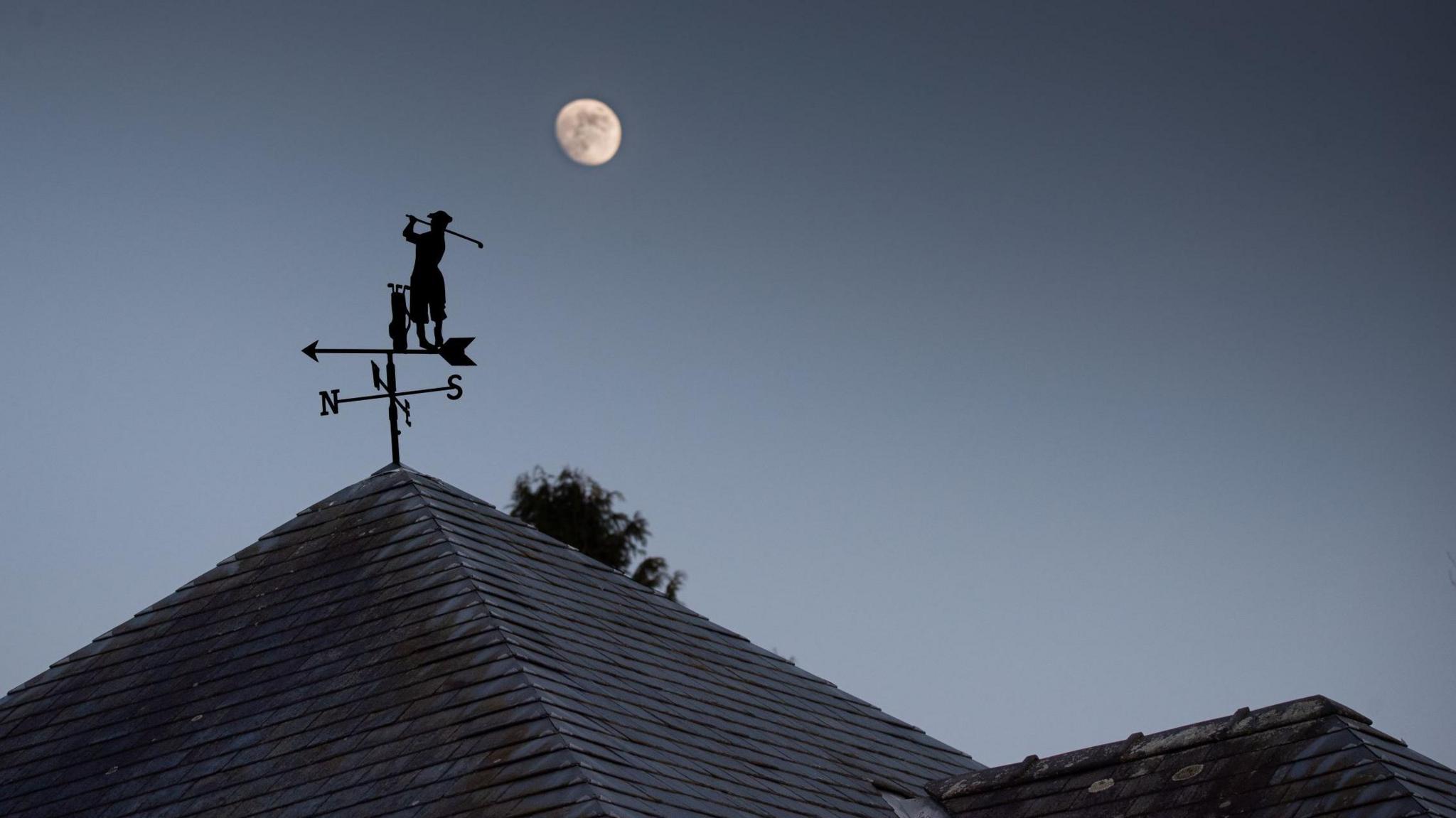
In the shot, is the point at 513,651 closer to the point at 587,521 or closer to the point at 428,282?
the point at 428,282

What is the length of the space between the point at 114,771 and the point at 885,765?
4.30 metres

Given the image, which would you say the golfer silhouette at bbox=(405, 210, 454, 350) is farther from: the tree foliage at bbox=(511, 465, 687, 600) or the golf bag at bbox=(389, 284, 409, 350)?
the tree foliage at bbox=(511, 465, 687, 600)

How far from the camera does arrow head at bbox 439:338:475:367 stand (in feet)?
36.8

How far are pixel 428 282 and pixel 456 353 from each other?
1.46 feet

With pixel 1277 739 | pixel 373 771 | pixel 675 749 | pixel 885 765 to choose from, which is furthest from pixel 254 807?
pixel 1277 739

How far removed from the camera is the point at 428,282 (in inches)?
442

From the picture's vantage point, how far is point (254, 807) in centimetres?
841

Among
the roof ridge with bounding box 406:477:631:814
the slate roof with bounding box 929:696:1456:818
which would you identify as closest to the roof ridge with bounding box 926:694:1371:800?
the slate roof with bounding box 929:696:1456:818

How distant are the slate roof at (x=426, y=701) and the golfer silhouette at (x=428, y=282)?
880 millimetres

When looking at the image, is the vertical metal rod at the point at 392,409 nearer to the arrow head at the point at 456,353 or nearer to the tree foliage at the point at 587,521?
the arrow head at the point at 456,353

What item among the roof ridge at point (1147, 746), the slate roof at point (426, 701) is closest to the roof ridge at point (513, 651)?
the slate roof at point (426, 701)

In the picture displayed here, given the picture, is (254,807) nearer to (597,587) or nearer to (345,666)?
(345,666)

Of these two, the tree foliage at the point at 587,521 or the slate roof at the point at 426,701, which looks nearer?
the slate roof at the point at 426,701

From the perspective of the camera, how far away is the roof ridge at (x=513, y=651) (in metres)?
7.61
